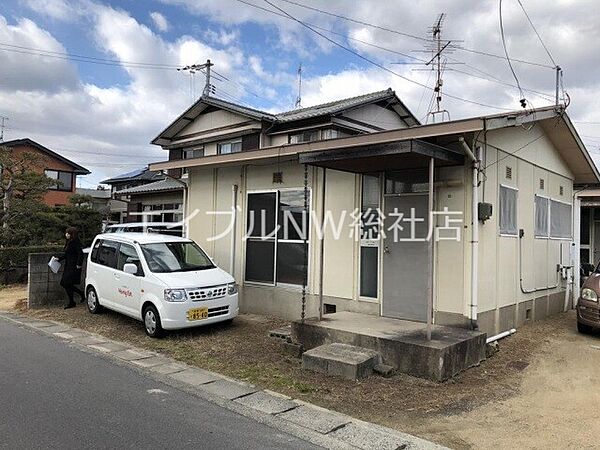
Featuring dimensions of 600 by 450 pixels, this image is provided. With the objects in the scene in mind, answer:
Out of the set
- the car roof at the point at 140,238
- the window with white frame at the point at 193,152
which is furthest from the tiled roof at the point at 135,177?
the car roof at the point at 140,238

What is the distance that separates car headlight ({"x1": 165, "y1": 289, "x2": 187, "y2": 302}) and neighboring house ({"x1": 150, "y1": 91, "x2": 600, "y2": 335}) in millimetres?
2249

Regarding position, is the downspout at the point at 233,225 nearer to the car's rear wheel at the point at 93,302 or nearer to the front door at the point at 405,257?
the car's rear wheel at the point at 93,302

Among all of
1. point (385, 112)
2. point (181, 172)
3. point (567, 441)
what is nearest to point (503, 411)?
point (567, 441)

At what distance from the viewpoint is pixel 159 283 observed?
764cm

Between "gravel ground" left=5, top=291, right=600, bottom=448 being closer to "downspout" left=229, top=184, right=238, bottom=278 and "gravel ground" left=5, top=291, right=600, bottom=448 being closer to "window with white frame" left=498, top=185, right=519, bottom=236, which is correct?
"window with white frame" left=498, top=185, right=519, bottom=236

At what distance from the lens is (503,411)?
15.9 feet

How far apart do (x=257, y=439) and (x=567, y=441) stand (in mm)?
2704

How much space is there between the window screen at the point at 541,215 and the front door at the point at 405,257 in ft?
12.1

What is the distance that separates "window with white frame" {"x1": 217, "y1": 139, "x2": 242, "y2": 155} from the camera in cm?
1694

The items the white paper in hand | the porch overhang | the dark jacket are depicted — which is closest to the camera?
the porch overhang

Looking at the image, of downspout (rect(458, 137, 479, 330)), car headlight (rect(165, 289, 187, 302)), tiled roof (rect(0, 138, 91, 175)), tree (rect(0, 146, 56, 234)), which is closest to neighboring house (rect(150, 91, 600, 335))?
downspout (rect(458, 137, 479, 330))

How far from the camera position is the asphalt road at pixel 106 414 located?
3.89 metres

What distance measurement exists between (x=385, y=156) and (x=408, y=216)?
1315 millimetres

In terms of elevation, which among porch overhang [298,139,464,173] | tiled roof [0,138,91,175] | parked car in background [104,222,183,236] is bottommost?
parked car in background [104,222,183,236]
